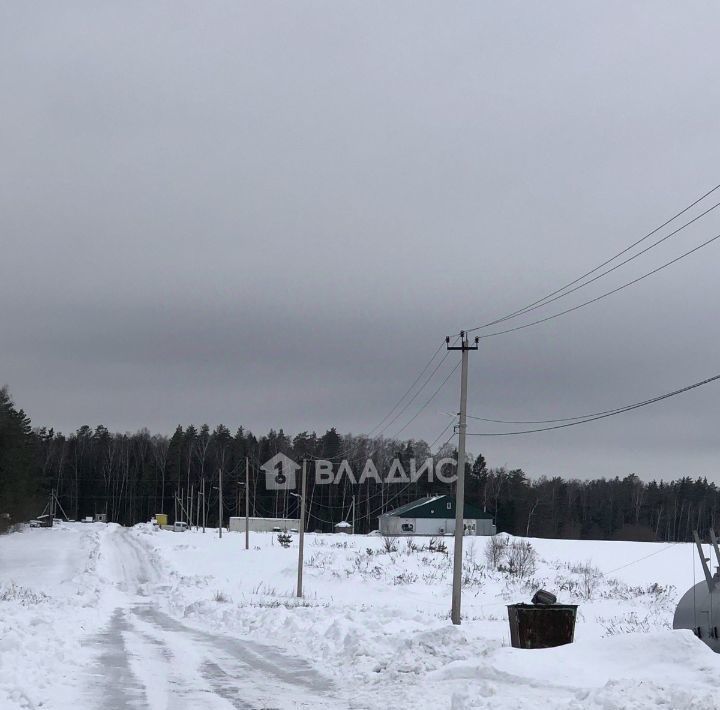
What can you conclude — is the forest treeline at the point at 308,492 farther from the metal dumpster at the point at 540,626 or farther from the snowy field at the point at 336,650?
the metal dumpster at the point at 540,626

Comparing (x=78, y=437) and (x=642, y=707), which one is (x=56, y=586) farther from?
(x=78, y=437)

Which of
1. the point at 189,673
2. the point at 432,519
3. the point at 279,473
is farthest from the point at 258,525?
the point at 189,673

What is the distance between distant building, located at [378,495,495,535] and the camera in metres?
90.8

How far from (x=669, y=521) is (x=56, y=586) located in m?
107

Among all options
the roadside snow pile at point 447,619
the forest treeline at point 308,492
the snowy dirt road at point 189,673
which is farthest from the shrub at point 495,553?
the forest treeline at point 308,492

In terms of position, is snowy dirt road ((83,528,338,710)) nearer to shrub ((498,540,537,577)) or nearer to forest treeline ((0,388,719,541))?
shrub ((498,540,537,577))

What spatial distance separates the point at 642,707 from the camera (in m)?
10.2

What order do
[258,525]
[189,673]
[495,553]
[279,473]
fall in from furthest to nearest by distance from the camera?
[279,473] → [258,525] → [495,553] → [189,673]

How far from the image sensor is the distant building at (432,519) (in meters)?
90.8

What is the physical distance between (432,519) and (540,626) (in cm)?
7602

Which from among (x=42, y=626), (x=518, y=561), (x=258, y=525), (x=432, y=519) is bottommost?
(x=258, y=525)

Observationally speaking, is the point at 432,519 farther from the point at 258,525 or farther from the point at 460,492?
the point at 460,492

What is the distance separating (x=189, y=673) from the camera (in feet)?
47.3

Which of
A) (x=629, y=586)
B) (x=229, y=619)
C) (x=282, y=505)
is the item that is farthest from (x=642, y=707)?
(x=282, y=505)
